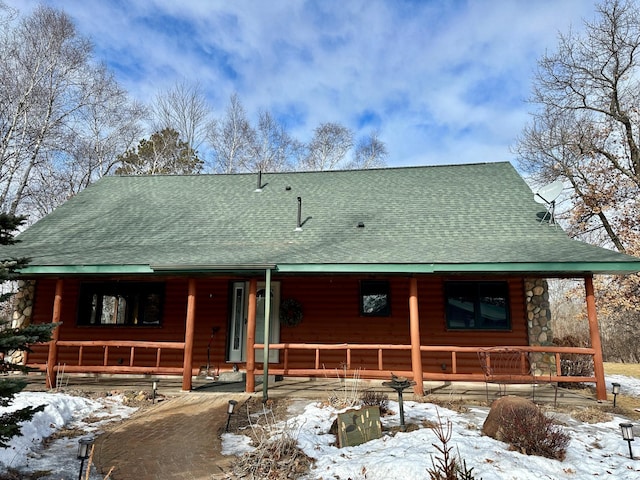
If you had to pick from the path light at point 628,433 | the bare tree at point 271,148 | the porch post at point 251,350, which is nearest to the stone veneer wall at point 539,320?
the path light at point 628,433

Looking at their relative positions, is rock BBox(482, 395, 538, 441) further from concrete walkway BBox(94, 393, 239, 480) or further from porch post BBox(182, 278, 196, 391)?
porch post BBox(182, 278, 196, 391)

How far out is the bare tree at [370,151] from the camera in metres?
34.0

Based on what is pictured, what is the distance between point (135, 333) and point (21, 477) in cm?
644

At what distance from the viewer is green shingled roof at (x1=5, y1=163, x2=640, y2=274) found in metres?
7.96

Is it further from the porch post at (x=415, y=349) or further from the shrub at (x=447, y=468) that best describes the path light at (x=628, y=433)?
the porch post at (x=415, y=349)

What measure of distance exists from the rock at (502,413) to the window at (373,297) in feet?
15.4

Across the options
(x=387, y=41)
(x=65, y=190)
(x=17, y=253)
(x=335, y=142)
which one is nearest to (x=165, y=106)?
(x=65, y=190)

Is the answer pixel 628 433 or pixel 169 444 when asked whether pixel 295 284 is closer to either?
pixel 169 444

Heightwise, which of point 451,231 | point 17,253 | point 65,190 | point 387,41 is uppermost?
point 387,41

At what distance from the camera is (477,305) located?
9.98m

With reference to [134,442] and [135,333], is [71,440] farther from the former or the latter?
[135,333]

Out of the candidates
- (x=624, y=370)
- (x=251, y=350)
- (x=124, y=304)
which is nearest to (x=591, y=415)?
(x=251, y=350)

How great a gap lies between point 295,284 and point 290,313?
75cm

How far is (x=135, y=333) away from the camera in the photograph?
416 inches
